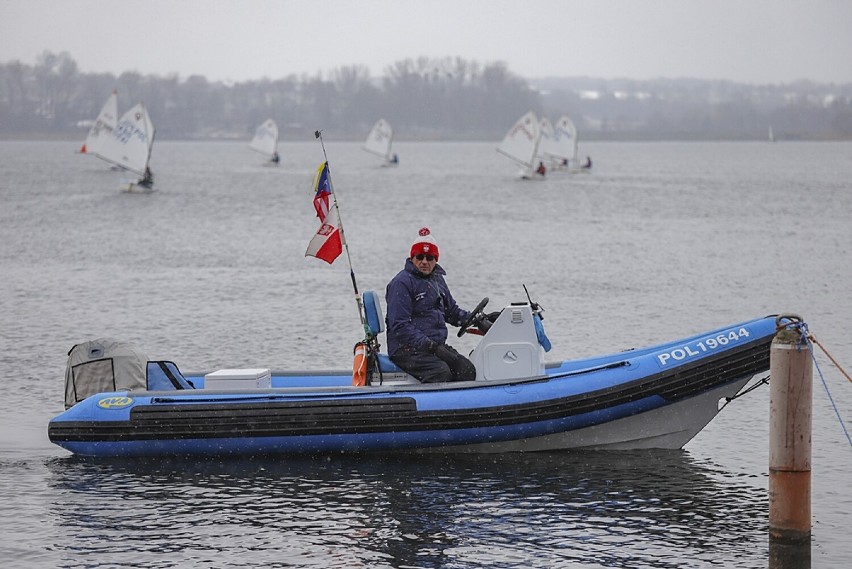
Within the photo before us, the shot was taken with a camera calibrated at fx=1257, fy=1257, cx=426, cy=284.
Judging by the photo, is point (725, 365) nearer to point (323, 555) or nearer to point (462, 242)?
point (323, 555)

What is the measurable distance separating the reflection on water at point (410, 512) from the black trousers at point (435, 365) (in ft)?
2.54

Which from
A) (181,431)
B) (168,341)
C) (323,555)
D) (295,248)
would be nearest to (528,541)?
(323,555)

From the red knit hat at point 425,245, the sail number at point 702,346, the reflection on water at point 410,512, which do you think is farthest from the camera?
the red knit hat at point 425,245

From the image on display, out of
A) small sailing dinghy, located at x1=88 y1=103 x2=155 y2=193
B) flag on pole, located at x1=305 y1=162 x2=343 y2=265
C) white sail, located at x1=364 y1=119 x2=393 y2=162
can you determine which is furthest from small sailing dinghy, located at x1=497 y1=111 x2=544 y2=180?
flag on pole, located at x1=305 y1=162 x2=343 y2=265

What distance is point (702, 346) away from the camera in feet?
37.6

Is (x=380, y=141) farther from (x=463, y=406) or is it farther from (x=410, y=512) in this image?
(x=410, y=512)

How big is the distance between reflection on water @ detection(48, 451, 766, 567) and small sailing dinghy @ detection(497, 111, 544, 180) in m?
60.9

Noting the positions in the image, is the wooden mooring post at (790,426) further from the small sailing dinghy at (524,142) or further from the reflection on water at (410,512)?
the small sailing dinghy at (524,142)

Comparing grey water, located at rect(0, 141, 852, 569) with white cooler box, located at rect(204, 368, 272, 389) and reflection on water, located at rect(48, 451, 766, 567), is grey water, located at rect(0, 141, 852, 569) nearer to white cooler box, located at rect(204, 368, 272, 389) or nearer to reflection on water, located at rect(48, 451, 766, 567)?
reflection on water, located at rect(48, 451, 766, 567)

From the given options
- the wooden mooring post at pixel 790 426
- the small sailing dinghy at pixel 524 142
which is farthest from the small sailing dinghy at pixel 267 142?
the wooden mooring post at pixel 790 426

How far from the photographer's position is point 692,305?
908 inches

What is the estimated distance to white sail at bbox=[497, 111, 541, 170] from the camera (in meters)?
72.1

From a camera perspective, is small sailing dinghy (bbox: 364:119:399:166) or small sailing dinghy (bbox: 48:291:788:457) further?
small sailing dinghy (bbox: 364:119:399:166)

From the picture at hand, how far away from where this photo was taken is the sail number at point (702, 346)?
11.4 metres
